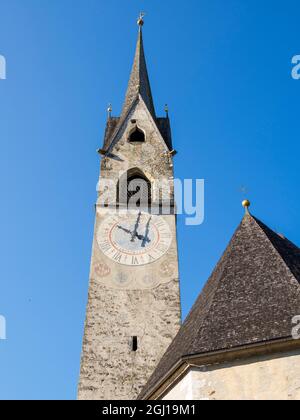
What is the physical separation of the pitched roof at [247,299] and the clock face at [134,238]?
4.34 meters

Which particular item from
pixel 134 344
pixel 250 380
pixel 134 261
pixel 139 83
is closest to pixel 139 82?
pixel 139 83

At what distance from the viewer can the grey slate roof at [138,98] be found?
18.3 m

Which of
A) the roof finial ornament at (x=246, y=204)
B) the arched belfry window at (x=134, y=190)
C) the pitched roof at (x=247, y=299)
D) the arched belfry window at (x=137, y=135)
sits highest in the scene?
the arched belfry window at (x=137, y=135)

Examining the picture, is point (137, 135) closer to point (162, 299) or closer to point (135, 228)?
point (135, 228)

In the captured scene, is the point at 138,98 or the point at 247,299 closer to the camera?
the point at 247,299

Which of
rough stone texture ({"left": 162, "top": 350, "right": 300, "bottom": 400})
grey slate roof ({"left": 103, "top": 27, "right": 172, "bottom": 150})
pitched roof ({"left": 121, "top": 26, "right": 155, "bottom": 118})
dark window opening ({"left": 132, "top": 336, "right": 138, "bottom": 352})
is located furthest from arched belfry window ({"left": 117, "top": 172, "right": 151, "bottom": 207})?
rough stone texture ({"left": 162, "top": 350, "right": 300, "bottom": 400})

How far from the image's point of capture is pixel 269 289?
8641mm

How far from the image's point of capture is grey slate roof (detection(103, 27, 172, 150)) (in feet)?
60.2

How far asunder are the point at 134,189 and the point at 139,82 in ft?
18.5

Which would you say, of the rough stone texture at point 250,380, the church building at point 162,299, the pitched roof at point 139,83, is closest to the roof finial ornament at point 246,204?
the church building at point 162,299

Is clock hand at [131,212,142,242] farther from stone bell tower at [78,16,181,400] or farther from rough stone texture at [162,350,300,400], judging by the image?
rough stone texture at [162,350,300,400]

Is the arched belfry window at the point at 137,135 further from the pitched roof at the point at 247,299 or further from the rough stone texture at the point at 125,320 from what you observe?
the pitched roof at the point at 247,299

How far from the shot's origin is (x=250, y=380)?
752 centimetres
